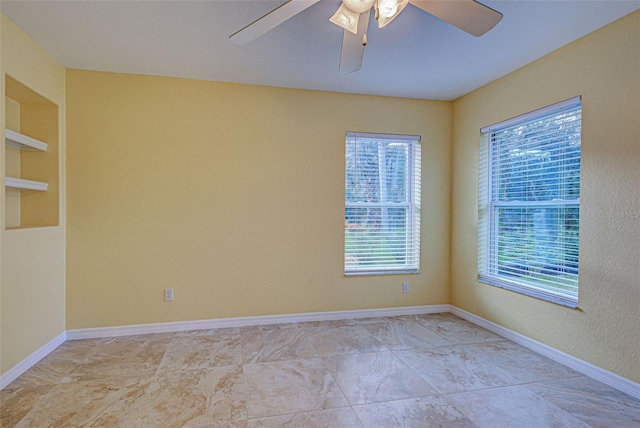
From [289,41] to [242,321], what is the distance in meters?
2.67

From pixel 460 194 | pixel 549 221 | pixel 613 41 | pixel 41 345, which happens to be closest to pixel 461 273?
pixel 460 194

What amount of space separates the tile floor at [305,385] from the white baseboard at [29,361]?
0.04 metres

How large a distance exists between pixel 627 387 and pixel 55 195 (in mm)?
4647

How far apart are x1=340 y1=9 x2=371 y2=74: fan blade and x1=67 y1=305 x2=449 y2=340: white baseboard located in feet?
8.32

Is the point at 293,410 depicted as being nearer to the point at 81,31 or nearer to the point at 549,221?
the point at 549,221

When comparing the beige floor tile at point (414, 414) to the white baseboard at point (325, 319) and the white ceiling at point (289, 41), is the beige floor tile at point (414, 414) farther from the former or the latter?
the white ceiling at point (289, 41)

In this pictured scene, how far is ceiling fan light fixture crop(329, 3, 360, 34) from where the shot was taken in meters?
1.74

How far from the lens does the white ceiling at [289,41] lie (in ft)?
7.13

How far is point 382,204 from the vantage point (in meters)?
3.86

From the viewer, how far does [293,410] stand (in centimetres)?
205

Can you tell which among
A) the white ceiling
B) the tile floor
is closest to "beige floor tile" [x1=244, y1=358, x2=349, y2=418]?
the tile floor

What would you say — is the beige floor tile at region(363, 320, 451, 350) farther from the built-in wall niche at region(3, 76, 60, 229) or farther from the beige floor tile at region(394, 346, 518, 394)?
the built-in wall niche at region(3, 76, 60, 229)

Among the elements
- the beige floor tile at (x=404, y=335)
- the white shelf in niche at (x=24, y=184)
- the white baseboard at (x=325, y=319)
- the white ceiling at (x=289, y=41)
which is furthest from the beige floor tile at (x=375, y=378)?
the white shelf in niche at (x=24, y=184)

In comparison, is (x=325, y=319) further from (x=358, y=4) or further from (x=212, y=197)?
(x=358, y=4)
